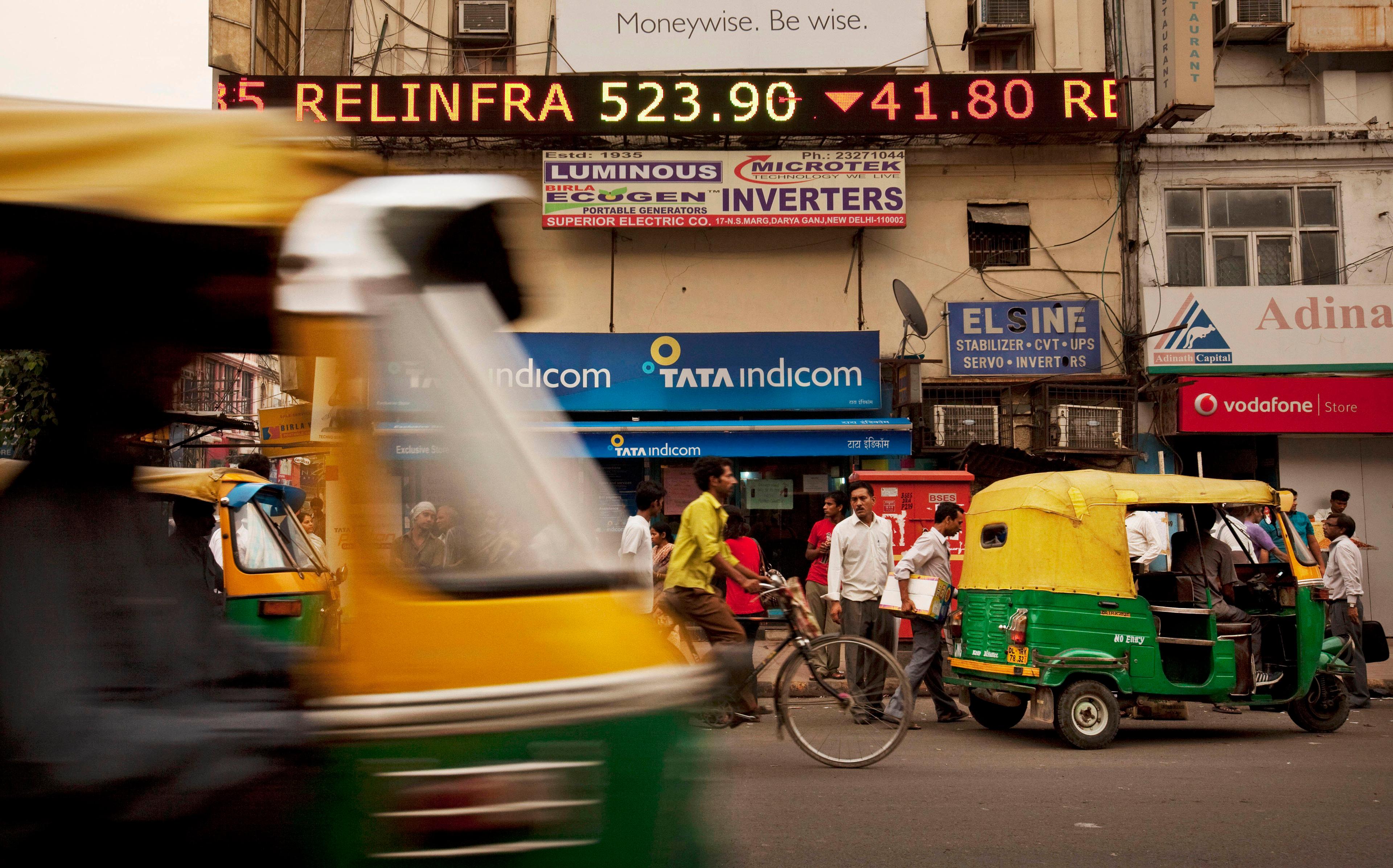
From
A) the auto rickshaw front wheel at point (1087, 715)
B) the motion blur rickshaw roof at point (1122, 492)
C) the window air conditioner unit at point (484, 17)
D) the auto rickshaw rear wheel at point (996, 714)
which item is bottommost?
the auto rickshaw rear wheel at point (996, 714)

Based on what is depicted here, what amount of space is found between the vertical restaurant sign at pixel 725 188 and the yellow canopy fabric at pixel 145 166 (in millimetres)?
13953

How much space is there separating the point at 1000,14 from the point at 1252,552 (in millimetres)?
9745

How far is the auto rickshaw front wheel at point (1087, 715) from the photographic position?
769cm

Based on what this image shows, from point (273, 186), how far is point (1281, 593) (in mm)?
8811

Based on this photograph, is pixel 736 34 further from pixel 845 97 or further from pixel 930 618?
pixel 930 618

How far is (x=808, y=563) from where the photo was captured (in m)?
15.7

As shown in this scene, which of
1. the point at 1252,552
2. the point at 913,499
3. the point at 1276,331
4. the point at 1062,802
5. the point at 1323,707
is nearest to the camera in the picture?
the point at 1062,802

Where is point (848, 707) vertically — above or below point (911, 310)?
below

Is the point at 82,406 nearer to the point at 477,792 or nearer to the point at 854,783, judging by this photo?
the point at 477,792

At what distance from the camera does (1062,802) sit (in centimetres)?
595

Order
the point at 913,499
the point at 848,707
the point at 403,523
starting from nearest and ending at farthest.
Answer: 1. the point at 403,523
2. the point at 848,707
3. the point at 913,499

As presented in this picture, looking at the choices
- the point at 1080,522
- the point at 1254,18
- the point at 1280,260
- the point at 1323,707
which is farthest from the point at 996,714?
the point at 1254,18

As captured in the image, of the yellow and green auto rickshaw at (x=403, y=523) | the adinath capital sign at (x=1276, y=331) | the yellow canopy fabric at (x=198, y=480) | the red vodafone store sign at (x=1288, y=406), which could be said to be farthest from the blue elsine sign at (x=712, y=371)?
the yellow and green auto rickshaw at (x=403, y=523)

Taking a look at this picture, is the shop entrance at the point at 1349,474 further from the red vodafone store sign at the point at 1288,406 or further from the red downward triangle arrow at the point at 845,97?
the red downward triangle arrow at the point at 845,97
